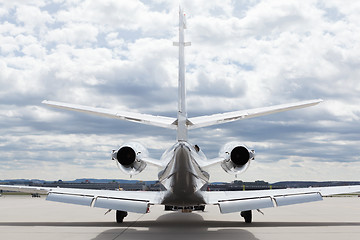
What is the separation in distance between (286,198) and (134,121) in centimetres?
612

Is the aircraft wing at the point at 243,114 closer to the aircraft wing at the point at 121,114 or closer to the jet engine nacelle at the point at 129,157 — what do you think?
the aircraft wing at the point at 121,114

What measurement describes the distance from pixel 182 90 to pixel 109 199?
4.80m

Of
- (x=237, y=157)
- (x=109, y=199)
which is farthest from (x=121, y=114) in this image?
(x=237, y=157)

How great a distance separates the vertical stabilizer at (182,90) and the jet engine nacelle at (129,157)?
178cm

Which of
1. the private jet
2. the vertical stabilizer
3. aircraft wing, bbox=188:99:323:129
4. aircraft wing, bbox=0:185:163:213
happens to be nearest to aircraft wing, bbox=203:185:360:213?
the private jet

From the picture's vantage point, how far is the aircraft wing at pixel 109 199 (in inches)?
502

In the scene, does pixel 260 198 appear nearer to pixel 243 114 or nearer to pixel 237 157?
pixel 237 157

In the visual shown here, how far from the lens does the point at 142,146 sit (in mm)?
13883

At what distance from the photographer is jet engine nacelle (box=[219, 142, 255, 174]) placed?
12719mm

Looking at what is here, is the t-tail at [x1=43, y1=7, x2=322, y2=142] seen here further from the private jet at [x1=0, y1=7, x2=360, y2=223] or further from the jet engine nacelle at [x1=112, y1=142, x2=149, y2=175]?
the jet engine nacelle at [x1=112, y1=142, x2=149, y2=175]

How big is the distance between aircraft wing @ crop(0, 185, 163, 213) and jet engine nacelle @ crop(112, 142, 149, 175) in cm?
100

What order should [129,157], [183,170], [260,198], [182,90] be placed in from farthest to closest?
[182,90]
[129,157]
[260,198]
[183,170]

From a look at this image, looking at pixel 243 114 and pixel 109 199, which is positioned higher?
pixel 243 114

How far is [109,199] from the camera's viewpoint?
13.2m
